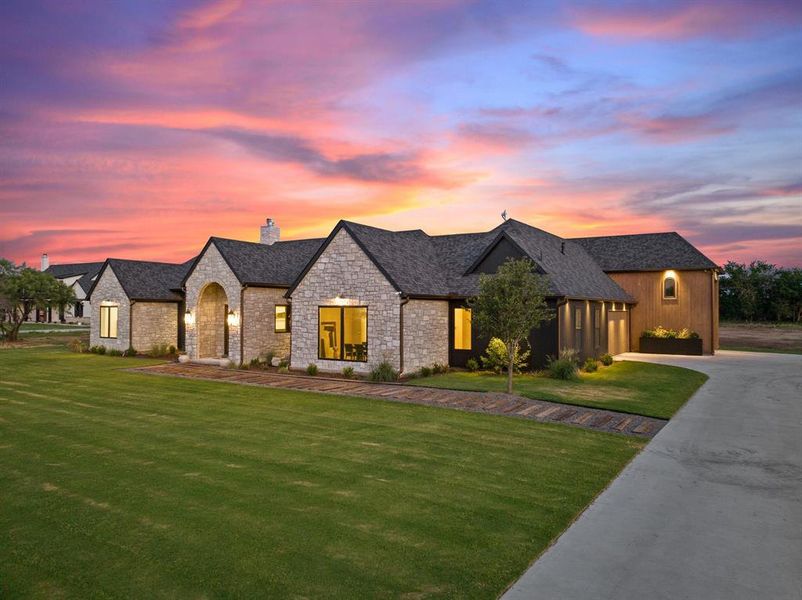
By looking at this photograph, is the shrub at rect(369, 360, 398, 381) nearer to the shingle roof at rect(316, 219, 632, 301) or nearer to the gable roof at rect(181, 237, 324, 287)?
the shingle roof at rect(316, 219, 632, 301)

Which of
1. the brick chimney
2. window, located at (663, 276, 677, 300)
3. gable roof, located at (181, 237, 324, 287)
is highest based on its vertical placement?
the brick chimney

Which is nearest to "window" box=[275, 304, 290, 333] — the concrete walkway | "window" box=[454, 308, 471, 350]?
the concrete walkway

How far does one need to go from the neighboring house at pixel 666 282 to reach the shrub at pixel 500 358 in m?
15.1

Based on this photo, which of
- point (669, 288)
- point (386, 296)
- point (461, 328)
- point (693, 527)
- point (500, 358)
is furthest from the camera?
point (669, 288)

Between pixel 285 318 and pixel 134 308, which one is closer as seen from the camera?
pixel 285 318

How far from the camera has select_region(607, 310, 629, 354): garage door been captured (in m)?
28.5

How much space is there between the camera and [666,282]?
32062 mm

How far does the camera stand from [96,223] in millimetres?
35812

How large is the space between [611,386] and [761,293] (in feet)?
204

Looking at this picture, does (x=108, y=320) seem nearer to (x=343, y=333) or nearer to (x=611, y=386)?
(x=343, y=333)

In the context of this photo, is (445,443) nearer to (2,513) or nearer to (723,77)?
(2,513)

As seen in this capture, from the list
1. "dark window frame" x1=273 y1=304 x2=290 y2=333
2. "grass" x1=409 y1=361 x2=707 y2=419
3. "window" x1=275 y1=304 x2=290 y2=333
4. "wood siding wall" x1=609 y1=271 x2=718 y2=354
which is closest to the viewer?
"grass" x1=409 y1=361 x2=707 y2=419

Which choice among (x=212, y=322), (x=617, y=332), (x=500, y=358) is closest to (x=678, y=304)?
(x=617, y=332)

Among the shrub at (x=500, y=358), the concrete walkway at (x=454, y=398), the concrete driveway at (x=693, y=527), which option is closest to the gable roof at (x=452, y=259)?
the shrub at (x=500, y=358)
